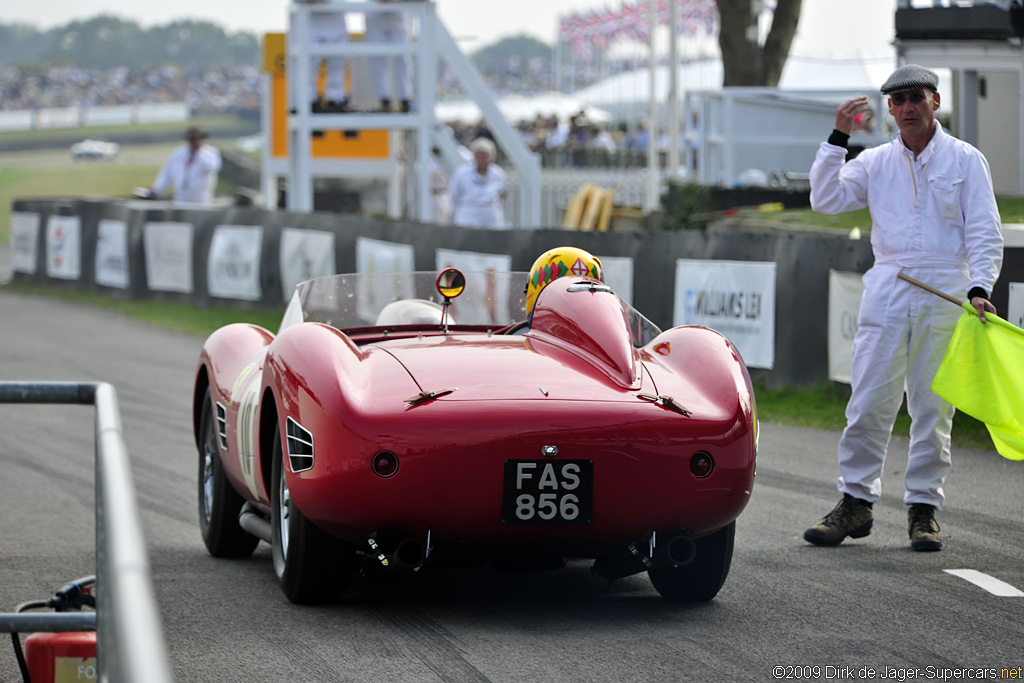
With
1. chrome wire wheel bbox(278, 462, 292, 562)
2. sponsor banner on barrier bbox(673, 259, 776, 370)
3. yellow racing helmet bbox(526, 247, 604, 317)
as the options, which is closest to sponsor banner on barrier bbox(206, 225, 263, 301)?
sponsor banner on barrier bbox(673, 259, 776, 370)

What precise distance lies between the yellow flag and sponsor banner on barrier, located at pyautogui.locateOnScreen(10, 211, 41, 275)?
19.3m

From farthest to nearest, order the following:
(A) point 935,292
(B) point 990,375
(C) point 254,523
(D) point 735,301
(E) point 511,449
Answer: (D) point 735,301
(A) point 935,292
(B) point 990,375
(C) point 254,523
(E) point 511,449

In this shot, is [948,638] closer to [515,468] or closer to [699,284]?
[515,468]

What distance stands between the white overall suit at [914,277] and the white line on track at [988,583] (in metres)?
0.64

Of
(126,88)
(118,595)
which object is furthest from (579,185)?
(126,88)

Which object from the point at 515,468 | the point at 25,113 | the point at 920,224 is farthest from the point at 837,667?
the point at 25,113

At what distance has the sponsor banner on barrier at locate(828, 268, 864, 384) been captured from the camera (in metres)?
10.5

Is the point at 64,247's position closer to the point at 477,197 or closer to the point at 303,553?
the point at 477,197

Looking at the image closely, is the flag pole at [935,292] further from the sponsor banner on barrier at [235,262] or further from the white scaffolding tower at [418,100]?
the white scaffolding tower at [418,100]

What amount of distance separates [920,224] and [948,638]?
2117mm

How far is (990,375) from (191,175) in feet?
60.2

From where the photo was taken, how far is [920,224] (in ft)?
20.4

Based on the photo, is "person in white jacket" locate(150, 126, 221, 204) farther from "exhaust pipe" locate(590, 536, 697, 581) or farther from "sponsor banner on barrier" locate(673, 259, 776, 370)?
"exhaust pipe" locate(590, 536, 697, 581)

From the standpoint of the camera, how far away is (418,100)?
1988 centimetres
